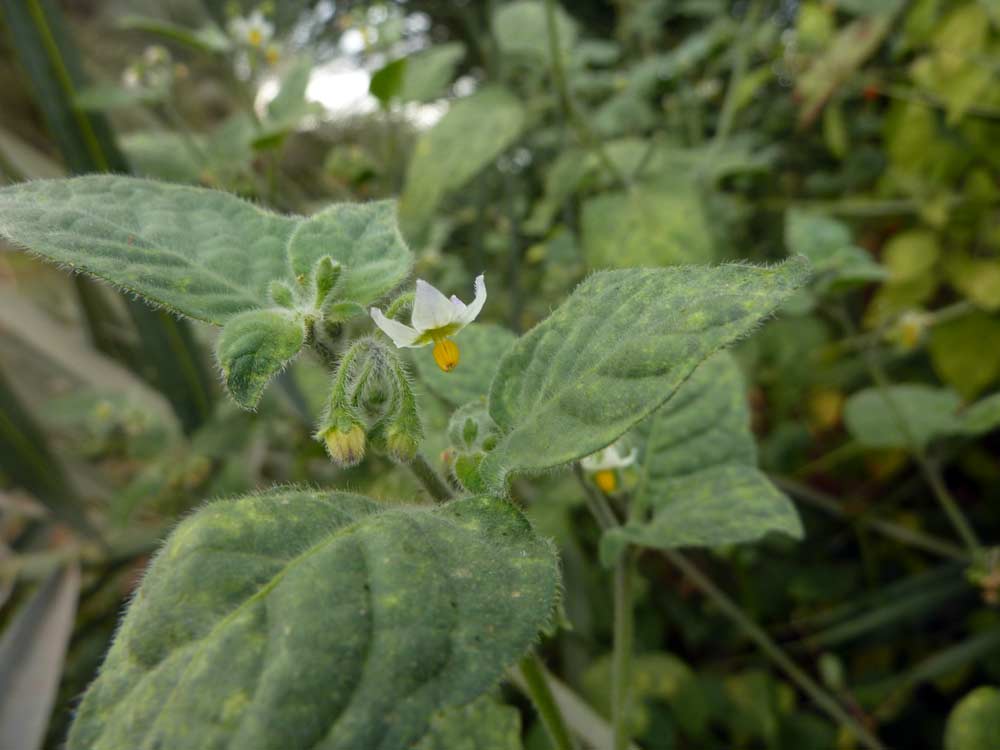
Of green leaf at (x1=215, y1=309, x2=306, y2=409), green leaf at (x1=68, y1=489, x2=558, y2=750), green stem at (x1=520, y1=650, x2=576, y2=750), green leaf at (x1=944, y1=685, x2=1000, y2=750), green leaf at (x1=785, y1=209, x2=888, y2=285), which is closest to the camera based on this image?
green leaf at (x1=68, y1=489, x2=558, y2=750)

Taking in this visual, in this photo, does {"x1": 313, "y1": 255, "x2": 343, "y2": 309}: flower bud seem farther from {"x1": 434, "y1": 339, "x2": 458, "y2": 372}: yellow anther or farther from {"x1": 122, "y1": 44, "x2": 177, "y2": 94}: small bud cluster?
{"x1": 122, "y1": 44, "x2": 177, "y2": 94}: small bud cluster

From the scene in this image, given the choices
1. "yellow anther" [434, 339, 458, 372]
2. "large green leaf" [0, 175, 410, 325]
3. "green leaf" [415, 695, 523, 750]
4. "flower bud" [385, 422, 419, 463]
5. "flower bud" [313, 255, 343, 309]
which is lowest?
"green leaf" [415, 695, 523, 750]

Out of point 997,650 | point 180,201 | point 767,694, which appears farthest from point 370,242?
point 997,650

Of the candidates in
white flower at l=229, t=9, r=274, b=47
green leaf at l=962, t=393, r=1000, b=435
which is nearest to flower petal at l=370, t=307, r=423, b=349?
green leaf at l=962, t=393, r=1000, b=435

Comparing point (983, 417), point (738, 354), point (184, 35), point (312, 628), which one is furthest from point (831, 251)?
point (184, 35)

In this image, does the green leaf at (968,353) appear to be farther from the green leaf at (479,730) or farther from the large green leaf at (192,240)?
the large green leaf at (192,240)

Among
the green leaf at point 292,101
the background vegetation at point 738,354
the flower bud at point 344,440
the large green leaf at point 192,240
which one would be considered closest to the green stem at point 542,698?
the flower bud at point 344,440

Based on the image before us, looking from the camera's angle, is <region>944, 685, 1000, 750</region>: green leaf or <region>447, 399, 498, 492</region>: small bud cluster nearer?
<region>447, 399, 498, 492</region>: small bud cluster
